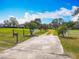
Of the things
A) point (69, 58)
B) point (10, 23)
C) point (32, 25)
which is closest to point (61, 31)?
point (32, 25)

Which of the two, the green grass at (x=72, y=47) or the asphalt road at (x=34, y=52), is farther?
the green grass at (x=72, y=47)

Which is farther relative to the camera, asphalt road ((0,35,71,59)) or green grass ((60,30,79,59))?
green grass ((60,30,79,59))

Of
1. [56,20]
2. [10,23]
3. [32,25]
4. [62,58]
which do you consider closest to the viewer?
[62,58]

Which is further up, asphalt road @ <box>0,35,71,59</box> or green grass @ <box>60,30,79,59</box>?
asphalt road @ <box>0,35,71,59</box>

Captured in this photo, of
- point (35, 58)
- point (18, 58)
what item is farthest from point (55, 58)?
point (18, 58)

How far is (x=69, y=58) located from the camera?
726 inches

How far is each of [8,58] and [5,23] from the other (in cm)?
16425

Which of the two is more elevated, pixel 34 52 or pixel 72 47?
pixel 34 52

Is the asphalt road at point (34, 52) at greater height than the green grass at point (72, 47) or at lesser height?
greater

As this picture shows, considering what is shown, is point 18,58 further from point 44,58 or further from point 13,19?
point 13,19

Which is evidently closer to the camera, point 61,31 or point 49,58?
point 49,58

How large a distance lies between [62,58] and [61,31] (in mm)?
48511

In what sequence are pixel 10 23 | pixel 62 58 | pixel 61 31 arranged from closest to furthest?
pixel 62 58
pixel 61 31
pixel 10 23

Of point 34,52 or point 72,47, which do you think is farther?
point 72,47
